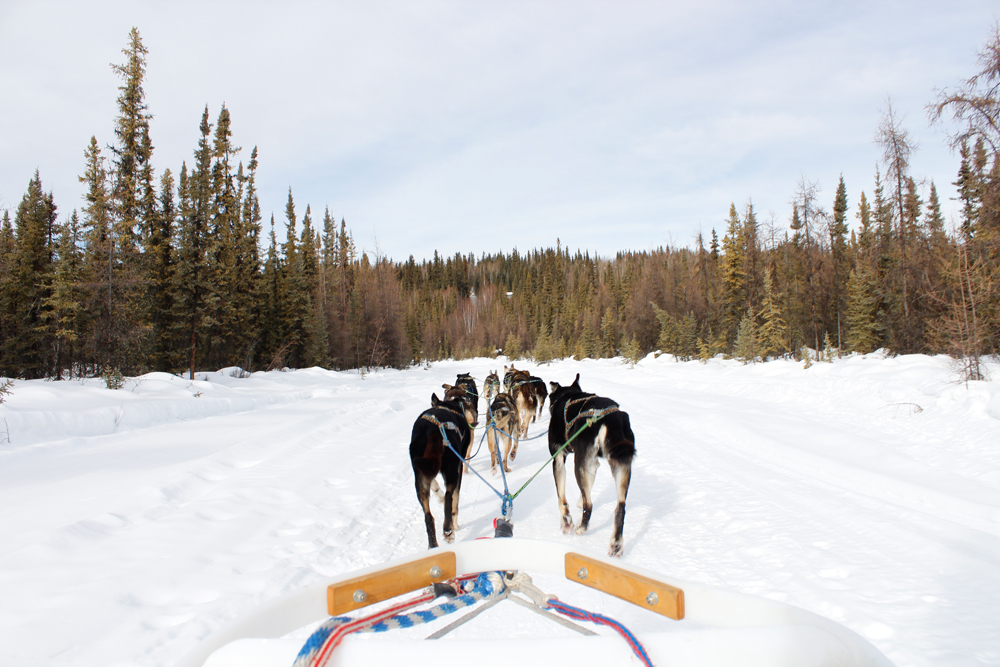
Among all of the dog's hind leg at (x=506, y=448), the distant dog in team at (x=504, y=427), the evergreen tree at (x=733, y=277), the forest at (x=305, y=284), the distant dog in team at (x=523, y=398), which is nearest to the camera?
the distant dog in team at (x=504, y=427)

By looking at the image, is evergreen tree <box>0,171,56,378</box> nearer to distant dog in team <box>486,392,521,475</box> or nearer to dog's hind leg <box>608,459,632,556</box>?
distant dog in team <box>486,392,521,475</box>

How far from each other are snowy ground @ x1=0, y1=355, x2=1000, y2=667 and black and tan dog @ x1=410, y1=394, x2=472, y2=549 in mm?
432

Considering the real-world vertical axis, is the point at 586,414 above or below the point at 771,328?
below

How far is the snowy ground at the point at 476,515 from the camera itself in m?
3.16

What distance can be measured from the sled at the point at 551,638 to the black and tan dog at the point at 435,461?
2.27m

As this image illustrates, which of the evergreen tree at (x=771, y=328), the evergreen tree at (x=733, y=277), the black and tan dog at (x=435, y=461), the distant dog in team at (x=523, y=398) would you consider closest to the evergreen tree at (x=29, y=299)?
the distant dog in team at (x=523, y=398)

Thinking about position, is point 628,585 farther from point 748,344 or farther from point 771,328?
point 771,328

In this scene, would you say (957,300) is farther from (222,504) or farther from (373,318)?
(373,318)

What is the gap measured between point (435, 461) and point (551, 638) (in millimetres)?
3490

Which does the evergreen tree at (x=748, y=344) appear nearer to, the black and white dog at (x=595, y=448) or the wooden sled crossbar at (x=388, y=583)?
the black and white dog at (x=595, y=448)

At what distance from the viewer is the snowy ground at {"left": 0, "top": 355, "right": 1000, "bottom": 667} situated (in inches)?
124

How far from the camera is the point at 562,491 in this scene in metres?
5.10

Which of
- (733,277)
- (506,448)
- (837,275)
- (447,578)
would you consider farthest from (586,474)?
(733,277)

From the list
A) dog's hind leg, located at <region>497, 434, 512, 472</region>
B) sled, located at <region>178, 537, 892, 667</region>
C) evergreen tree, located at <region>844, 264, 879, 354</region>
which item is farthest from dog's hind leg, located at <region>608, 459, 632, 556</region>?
evergreen tree, located at <region>844, 264, 879, 354</region>
